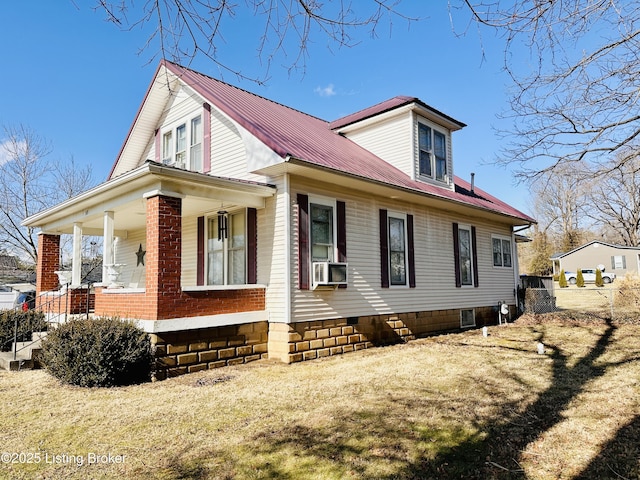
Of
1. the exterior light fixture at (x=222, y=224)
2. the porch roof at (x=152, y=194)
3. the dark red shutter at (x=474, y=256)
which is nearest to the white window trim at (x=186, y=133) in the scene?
the porch roof at (x=152, y=194)

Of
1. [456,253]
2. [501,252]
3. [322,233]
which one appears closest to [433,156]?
[456,253]

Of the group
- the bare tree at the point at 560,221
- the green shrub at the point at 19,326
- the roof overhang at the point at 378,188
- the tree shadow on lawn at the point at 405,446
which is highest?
the bare tree at the point at 560,221

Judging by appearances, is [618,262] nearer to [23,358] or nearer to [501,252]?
[501,252]

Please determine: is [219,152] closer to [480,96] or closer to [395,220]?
[395,220]

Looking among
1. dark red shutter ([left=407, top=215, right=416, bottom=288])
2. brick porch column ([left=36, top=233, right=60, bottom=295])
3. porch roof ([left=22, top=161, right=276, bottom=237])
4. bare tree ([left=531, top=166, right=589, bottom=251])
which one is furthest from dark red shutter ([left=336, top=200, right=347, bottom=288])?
bare tree ([left=531, top=166, right=589, bottom=251])

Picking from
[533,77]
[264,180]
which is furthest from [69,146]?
[533,77]

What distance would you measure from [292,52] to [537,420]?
4.35 metres

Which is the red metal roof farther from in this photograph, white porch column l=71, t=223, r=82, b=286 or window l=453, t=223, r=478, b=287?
white porch column l=71, t=223, r=82, b=286

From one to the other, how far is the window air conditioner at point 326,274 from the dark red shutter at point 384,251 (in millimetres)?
1855

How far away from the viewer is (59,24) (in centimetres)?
374

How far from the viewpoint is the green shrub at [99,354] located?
6.32 meters

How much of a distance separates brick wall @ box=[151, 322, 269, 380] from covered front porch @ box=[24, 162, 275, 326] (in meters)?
0.17

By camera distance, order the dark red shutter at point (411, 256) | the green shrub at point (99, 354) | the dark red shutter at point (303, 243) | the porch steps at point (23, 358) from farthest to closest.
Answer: the dark red shutter at point (411, 256), the dark red shutter at point (303, 243), the porch steps at point (23, 358), the green shrub at point (99, 354)

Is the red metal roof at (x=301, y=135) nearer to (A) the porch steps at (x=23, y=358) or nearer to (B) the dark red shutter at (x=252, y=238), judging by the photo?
(B) the dark red shutter at (x=252, y=238)
